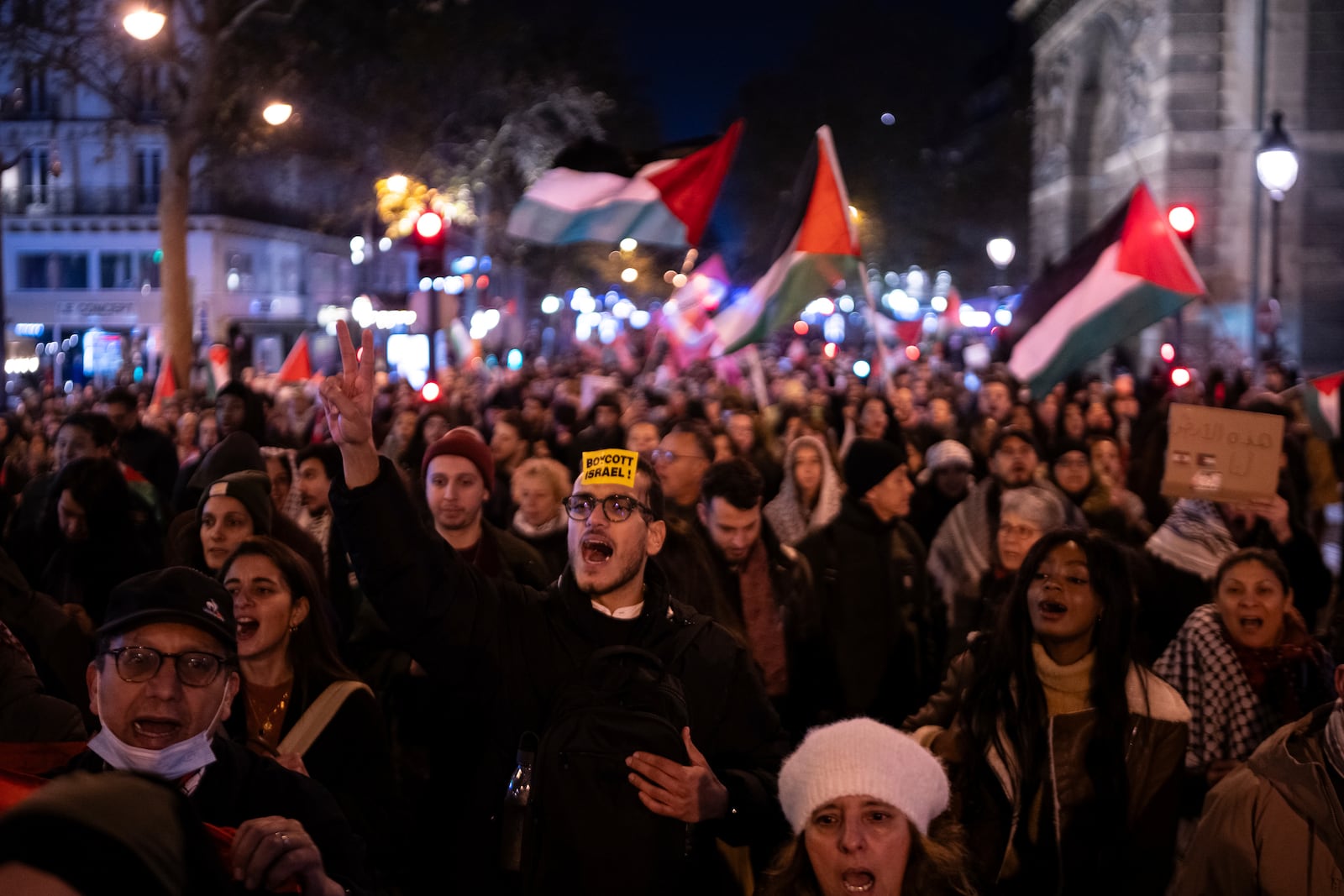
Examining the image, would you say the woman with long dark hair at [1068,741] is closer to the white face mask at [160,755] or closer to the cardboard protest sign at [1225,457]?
the white face mask at [160,755]

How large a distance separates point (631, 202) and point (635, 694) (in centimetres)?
874

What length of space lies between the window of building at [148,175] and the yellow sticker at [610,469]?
52.1m

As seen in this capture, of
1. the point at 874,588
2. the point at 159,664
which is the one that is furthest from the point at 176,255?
the point at 159,664

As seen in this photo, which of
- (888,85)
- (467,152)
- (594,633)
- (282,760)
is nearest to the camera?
(282,760)

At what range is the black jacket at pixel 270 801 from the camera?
2846 mm

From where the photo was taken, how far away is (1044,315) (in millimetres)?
10172

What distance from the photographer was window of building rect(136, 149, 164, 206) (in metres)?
52.5

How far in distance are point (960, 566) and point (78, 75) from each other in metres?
17.7

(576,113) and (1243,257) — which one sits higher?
(576,113)

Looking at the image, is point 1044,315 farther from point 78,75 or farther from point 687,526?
point 78,75

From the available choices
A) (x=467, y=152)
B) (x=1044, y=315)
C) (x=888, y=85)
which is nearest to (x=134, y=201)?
(x=467, y=152)

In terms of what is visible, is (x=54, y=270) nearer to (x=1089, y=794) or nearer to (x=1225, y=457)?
(x=1225, y=457)

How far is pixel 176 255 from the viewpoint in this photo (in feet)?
73.0

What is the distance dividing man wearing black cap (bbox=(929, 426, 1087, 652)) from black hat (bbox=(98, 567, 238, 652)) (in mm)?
4570
